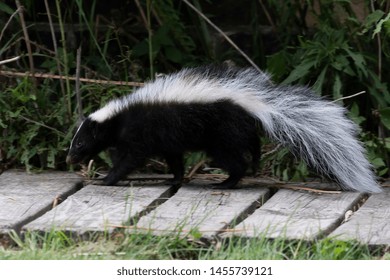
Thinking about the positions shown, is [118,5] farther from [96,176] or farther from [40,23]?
[96,176]

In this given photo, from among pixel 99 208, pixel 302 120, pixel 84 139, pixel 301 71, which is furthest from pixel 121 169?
pixel 301 71

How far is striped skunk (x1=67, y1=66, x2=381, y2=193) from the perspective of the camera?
633cm

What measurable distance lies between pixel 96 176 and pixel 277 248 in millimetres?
2330

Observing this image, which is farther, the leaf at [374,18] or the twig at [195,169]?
the twig at [195,169]

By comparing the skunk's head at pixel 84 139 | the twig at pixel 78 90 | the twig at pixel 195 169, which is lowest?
the twig at pixel 195 169

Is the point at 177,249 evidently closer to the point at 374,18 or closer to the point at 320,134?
the point at 320,134

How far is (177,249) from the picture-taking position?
16.2 ft

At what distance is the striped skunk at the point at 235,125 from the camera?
6328 mm

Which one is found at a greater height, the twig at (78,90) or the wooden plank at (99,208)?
the twig at (78,90)

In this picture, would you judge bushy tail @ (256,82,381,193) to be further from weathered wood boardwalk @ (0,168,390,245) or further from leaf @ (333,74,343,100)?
leaf @ (333,74,343,100)

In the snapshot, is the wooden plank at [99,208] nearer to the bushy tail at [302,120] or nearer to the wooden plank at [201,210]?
the wooden plank at [201,210]

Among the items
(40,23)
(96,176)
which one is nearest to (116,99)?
(96,176)

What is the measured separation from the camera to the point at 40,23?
27.0ft

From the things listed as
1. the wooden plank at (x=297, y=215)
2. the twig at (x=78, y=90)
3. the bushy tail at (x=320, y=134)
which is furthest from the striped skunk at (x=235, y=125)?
the twig at (x=78, y=90)
